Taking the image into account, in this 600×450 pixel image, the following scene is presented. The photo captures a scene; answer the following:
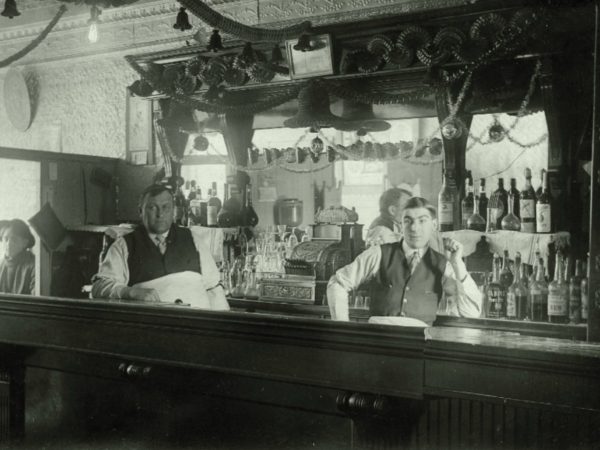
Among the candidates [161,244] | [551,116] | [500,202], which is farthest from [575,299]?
[161,244]

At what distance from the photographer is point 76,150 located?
805 cm

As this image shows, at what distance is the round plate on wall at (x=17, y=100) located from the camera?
333 inches

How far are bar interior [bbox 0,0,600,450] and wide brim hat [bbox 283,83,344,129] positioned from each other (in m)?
0.03

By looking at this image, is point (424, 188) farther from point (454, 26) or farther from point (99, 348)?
point (99, 348)

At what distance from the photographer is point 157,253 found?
4020 mm

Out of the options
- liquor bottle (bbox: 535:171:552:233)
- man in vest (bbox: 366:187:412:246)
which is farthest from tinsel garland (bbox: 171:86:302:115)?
liquor bottle (bbox: 535:171:552:233)

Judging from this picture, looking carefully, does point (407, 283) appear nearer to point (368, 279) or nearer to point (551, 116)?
point (368, 279)

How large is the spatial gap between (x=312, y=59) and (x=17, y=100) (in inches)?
197

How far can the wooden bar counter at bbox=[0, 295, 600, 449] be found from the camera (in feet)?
6.98

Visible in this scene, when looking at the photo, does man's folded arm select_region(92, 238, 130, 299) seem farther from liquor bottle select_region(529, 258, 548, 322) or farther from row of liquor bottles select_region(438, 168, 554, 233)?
liquor bottle select_region(529, 258, 548, 322)

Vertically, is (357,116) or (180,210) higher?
(357,116)

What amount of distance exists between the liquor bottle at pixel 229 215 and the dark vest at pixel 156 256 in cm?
197

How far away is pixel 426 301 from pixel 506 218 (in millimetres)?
1360

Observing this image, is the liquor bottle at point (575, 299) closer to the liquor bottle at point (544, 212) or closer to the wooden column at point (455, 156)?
the liquor bottle at point (544, 212)
